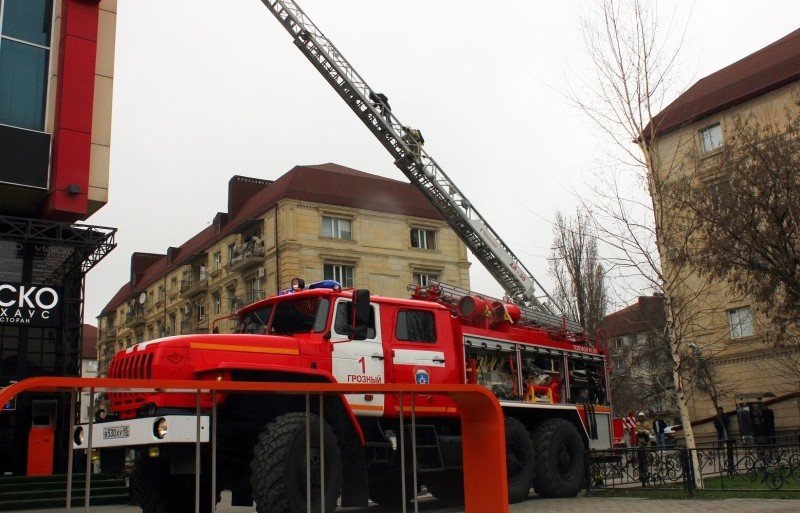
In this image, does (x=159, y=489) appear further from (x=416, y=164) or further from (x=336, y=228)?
(x=336, y=228)

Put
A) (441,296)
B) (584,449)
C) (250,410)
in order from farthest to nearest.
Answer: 1. (584,449)
2. (441,296)
3. (250,410)

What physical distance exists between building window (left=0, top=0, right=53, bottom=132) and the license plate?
12.8m

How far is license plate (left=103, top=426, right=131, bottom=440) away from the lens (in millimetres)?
8188

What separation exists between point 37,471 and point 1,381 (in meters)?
2.34

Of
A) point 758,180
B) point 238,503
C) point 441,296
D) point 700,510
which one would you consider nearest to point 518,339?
point 441,296

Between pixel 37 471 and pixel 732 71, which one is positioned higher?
pixel 732 71

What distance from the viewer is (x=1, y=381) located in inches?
736

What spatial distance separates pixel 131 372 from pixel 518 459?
667 cm

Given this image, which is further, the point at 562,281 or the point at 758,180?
the point at 562,281

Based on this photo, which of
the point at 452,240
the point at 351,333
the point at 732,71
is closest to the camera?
the point at 351,333

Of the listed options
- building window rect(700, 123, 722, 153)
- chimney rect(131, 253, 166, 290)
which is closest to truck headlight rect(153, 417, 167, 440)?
building window rect(700, 123, 722, 153)

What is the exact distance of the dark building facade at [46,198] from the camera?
1844 cm

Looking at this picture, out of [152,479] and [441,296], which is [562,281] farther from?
[152,479]

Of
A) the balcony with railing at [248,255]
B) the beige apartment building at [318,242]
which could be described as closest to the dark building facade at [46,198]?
the beige apartment building at [318,242]
